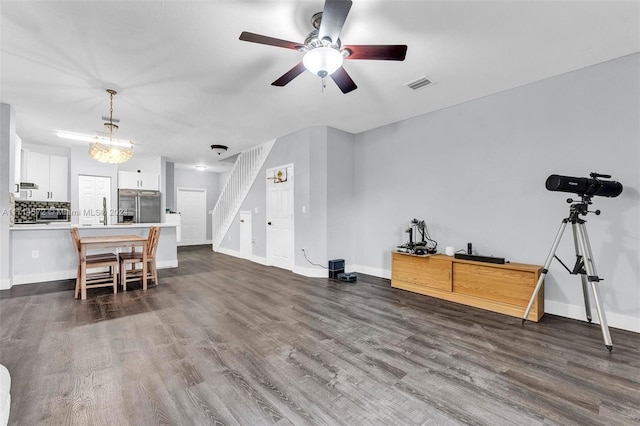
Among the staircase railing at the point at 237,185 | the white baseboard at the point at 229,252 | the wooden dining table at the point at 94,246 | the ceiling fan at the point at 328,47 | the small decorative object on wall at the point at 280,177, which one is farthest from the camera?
the white baseboard at the point at 229,252

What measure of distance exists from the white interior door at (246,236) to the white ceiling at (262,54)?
9.38 feet

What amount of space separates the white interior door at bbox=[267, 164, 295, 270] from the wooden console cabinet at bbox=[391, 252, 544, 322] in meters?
2.14

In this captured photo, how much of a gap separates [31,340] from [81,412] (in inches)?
58.7

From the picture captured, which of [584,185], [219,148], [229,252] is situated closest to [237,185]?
[219,148]

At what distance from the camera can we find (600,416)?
1.60 meters

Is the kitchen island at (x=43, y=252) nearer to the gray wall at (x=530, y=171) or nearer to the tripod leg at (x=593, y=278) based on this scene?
the gray wall at (x=530, y=171)

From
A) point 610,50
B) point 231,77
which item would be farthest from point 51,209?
point 610,50

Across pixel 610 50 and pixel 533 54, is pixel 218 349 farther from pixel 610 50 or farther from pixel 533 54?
pixel 610 50

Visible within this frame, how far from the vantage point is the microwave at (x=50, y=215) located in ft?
18.9

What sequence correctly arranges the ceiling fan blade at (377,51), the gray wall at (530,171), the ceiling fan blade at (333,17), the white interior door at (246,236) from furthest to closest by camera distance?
1. the white interior door at (246,236)
2. the gray wall at (530,171)
3. the ceiling fan blade at (377,51)
4. the ceiling fan blade at (333,17)

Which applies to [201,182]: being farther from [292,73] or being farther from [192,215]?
[292,73]

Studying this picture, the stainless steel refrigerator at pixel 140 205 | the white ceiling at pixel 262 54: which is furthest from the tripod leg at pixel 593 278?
the stainless steel refrigerator at pixel 140 205

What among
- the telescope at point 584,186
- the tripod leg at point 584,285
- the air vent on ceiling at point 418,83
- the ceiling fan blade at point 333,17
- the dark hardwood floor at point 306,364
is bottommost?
the dark hardwood floor at point 306,364

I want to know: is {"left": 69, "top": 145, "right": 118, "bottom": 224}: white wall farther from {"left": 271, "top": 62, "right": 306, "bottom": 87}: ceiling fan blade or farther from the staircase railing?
{"left": 271, "top": 62, "right": 306, "bottom": 87}: ceiling fan blade
